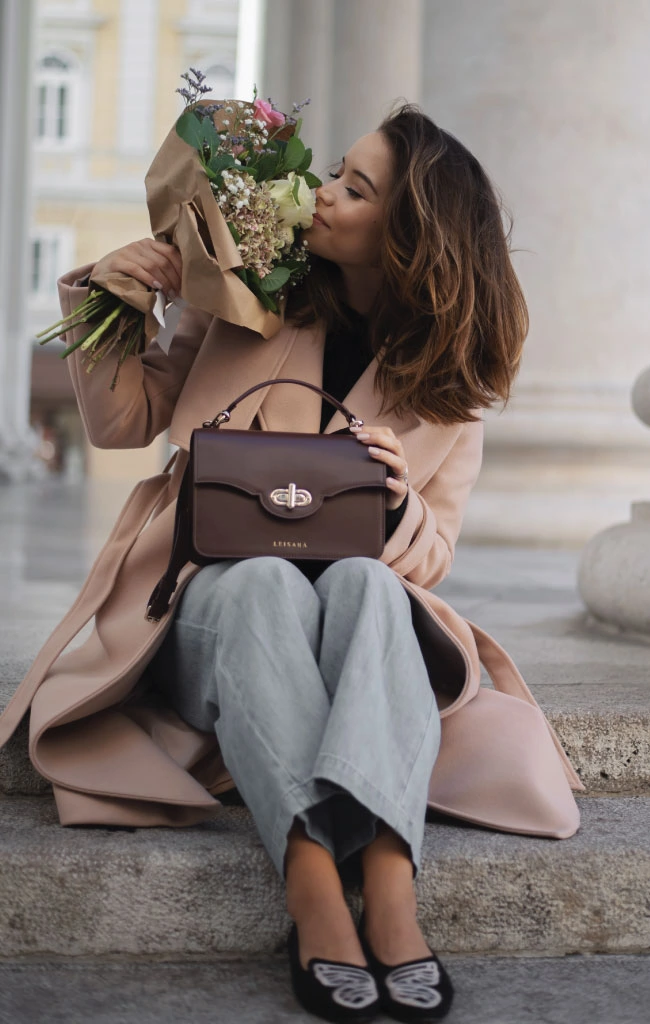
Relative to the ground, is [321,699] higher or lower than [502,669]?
higher

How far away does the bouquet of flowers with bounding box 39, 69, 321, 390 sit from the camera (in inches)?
91.6

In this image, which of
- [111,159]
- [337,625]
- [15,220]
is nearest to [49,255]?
[111,159]

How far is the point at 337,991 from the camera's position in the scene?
180 centimetres

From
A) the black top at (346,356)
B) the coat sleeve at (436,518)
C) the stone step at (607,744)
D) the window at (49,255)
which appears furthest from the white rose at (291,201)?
the window at (49,255)

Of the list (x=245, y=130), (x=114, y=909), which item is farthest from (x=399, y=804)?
(x=245, y=130)

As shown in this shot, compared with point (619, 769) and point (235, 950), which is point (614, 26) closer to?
point (619, 769)

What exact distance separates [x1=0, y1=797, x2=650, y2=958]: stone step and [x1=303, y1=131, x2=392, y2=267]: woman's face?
1203 mm

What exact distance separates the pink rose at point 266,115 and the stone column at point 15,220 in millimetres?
14556

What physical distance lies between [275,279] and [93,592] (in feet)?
2.38

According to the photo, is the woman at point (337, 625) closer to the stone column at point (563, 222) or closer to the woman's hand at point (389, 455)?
the woman's hand at point (389, 455)

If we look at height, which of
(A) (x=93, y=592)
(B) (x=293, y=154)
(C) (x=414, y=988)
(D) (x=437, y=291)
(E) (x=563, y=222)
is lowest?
(C) (x=414, y=988)

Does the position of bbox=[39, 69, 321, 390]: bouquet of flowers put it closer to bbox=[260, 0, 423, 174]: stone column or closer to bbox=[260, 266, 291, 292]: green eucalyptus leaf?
bbox=[260, 266, 291, 292]: green eucalyptus leaf

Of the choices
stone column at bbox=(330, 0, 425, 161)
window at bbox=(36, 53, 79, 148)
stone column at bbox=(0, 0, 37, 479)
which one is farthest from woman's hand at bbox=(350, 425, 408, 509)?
window at bbox=(36, 53, 79, 148)

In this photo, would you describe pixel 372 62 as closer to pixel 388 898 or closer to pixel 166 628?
pixel 166 628
